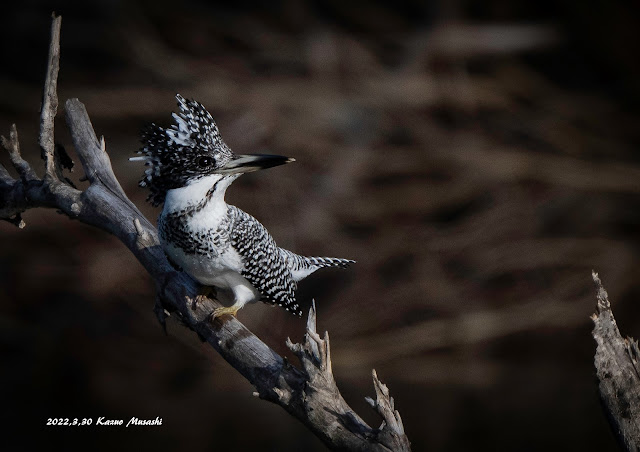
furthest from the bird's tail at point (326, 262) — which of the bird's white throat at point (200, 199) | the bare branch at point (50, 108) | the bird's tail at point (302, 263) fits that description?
the bare branch at point (50, 108)

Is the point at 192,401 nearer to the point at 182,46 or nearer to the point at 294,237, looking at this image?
the point at 294,237

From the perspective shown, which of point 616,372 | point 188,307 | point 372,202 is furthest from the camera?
point 372,202

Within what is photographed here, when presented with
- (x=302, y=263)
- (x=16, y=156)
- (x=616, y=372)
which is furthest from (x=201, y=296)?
(x=616, y=372)

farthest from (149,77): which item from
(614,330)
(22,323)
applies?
(614,330)

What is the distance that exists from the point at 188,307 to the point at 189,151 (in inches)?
15.8

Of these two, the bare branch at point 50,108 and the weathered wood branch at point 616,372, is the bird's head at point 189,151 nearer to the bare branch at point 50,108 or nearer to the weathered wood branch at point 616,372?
the bare branch at point 50,108

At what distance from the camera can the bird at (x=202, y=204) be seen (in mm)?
1719

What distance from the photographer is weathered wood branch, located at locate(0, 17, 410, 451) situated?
4.78 ft

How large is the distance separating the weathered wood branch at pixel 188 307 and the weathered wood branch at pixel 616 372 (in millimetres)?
426

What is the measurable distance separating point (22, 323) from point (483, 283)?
2850 millimetres

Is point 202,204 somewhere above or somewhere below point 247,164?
below

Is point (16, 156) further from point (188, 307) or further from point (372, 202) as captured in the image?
point (372, 202)

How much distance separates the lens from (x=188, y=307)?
1.84 m

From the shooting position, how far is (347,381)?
4.56 m
